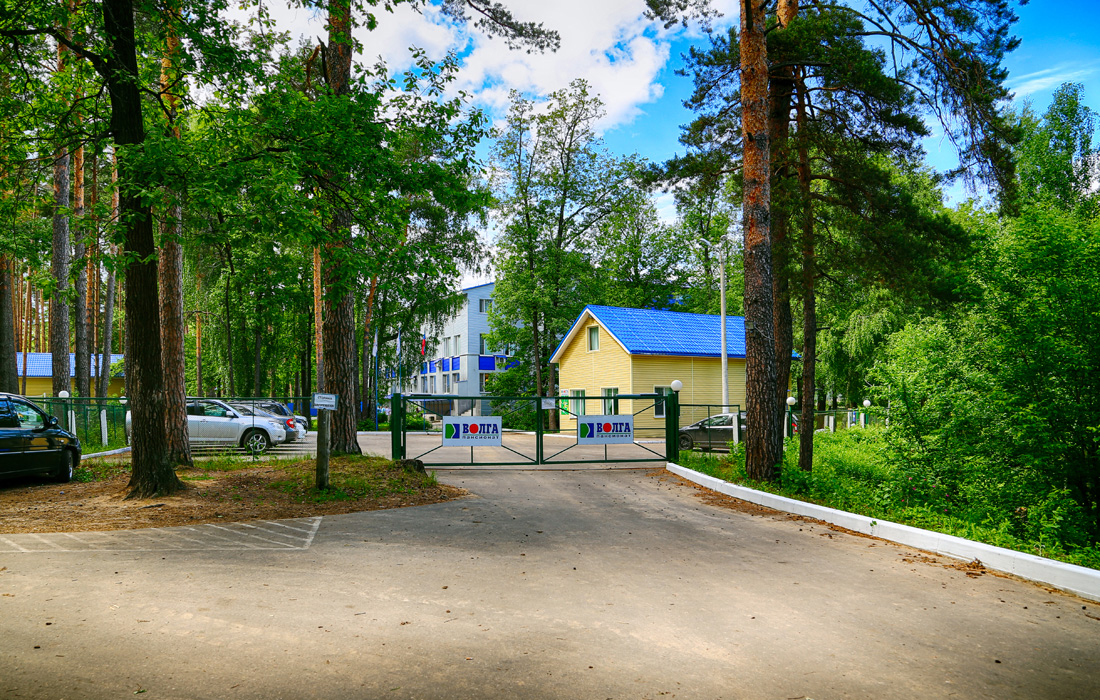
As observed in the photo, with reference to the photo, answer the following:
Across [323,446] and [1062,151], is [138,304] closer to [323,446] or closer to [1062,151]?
[323,446]

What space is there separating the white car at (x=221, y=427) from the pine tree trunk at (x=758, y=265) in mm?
14178

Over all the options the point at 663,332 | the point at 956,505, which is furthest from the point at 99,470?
the point at 663,332

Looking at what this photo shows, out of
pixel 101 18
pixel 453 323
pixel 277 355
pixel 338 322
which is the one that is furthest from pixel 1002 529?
pixel 453 323

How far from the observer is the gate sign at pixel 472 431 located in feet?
50.4

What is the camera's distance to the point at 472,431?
15.5 metres

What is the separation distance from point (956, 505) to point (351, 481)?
973cm

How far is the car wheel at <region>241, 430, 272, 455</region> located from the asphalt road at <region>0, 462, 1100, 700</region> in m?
11.8

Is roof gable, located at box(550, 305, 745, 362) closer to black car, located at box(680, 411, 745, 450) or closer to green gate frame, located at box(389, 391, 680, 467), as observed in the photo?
black car, located at box(680, 411, 745, 450)

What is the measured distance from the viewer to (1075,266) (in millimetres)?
8086

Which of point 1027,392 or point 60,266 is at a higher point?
point 60,266

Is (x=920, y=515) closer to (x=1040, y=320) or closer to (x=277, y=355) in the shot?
(x=1040, y=320)

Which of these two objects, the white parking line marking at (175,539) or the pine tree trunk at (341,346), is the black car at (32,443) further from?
the pine tree trunk at (341,346)

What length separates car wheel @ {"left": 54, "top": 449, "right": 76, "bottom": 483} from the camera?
11312 millimetres

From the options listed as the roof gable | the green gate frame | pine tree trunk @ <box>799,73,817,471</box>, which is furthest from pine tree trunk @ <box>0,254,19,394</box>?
the roof gable
